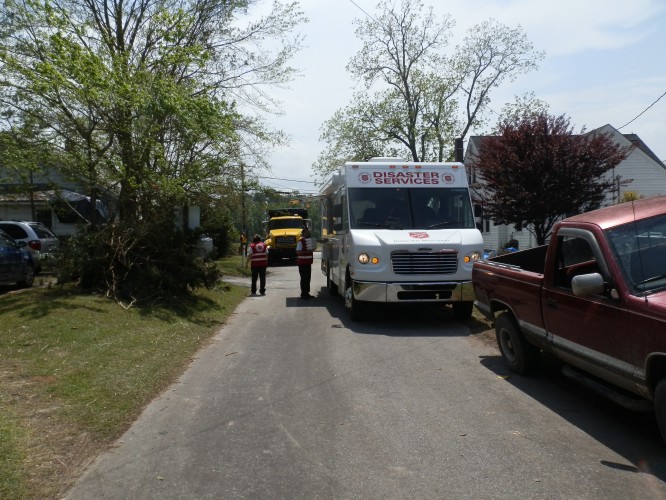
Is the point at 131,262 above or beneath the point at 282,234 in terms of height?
beneath

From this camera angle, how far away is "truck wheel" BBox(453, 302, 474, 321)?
1224 centimetres

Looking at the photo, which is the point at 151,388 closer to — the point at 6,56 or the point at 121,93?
the point at 121,93

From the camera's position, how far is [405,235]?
1192 centimetres

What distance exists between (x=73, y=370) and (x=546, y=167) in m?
13.8

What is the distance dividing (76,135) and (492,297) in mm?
9455

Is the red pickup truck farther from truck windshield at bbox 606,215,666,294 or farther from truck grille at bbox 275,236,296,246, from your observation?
truck grille at bbox 275,236,296,246

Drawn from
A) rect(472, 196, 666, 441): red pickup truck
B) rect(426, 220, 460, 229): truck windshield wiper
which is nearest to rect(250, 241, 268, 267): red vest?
rect(426, 220, 460, 229): truck windshield wiper

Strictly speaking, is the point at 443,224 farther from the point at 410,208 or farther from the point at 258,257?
the point at 258,257

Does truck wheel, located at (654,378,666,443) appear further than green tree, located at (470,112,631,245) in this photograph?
No

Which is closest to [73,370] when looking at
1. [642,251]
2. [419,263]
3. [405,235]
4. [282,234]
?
[419,263]

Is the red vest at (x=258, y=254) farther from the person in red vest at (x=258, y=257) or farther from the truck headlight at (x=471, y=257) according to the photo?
the truck headlight at (x=471, y=257)

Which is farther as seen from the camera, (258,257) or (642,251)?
(258,257)

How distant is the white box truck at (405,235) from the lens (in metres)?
11.6

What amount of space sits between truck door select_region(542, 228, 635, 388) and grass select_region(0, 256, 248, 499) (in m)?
4.41
